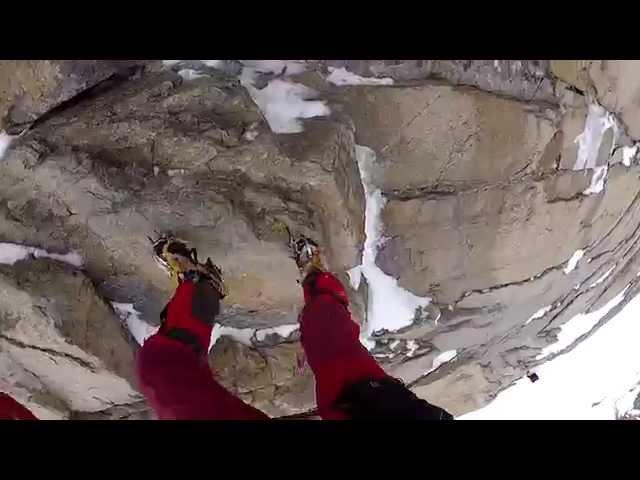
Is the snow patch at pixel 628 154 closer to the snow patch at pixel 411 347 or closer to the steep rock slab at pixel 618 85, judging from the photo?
the steep rock slab at pixel 618 85

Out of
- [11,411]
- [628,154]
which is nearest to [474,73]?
[628,154]

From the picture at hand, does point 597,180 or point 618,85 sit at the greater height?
point 618,85

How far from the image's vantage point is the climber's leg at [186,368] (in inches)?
77.6

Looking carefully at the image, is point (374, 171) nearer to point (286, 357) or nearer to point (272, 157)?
point (272, 157)

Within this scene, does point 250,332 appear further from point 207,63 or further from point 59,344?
point 207,63

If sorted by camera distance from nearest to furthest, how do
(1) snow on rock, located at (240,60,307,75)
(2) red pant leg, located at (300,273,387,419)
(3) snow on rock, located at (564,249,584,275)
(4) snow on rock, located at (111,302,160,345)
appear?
(2) red pant leg, located at (300,273,387,419)
(1) snow on rock, located at (240,60,307,75)
(4) snow on rock, located at (111,302,160,345)
(3) snow on rock, located at (564,249,584,275)

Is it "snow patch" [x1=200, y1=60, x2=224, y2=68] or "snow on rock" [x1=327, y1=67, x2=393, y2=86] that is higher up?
"snow on rock" [x1=327, y1=67, x2=393, y2=86]

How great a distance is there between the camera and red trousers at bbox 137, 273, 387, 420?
1.99 m

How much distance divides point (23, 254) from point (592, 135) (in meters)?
2.89

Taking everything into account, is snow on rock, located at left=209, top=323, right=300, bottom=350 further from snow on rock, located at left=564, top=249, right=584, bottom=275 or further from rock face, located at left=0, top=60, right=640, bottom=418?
snow on rock, located at left=564, top=249, right=584, bottom=275

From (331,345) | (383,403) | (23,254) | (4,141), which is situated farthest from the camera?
(23,254)

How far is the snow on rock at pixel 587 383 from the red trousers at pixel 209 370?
303 centimetres

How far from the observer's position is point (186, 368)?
2.17 metres

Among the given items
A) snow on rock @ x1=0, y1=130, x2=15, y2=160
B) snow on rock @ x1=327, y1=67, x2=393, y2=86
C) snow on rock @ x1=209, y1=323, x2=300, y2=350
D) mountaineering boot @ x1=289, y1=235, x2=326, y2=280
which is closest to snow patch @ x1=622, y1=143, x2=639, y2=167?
snow on rock @ x1=327, y1=67, x2=393, y2=86
